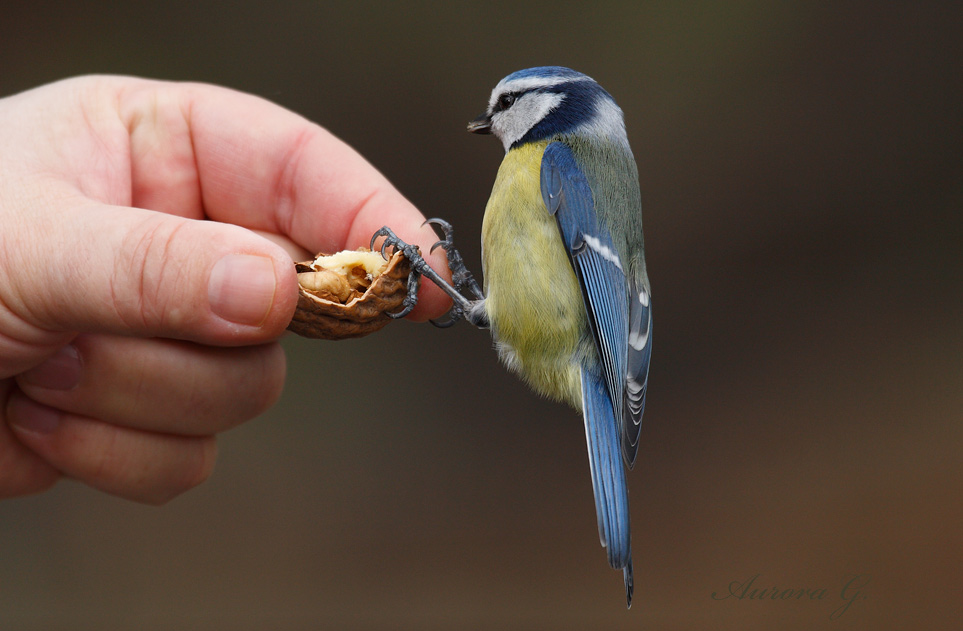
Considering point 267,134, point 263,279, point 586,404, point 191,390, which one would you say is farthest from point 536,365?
A: point 267,134

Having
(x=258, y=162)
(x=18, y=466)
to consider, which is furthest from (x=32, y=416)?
(x=258, y=162)

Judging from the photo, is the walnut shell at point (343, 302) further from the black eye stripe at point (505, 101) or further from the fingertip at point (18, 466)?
the fingertip at point (18, 466)

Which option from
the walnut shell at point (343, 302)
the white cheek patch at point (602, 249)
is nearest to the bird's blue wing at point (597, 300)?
the white cheek patch at point (602, 249)

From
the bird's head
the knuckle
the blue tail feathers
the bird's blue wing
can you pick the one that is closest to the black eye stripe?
the bird's head

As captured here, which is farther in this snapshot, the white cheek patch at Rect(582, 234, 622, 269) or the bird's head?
the bird's head

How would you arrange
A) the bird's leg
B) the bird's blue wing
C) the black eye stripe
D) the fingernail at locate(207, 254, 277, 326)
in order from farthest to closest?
the black eye stripe → the bird's leg → the bird's blue wing → the fingernail at locate(207, 254, 277, 326)

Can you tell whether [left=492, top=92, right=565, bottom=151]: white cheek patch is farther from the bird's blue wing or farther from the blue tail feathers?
the blue tail feathers

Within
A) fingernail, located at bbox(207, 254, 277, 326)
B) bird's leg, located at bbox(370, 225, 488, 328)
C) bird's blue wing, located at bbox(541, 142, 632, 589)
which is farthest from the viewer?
bird's leg, located at bbox(370, 225, 488, 328)
